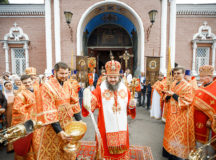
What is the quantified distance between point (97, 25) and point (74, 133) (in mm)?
12170

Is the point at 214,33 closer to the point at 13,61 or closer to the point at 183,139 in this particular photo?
the point at 183,139

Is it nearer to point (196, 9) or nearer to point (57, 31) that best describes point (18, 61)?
point (57, 31)

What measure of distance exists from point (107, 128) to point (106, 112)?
0.29 meters

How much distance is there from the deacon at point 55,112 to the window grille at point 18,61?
1061 cm

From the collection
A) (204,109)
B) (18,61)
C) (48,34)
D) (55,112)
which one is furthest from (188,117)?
(18,61)

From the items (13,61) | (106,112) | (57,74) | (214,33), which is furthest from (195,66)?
(13,61)

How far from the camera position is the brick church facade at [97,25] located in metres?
8.66

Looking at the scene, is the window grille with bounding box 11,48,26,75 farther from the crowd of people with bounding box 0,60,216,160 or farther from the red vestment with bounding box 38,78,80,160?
the red vestment with bounding box 38,78,80,160

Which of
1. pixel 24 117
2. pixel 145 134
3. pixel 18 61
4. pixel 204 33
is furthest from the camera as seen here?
pixel 18 61

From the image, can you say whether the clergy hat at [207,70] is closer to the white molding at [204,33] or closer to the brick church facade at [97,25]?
the brick church facade at [97,25]

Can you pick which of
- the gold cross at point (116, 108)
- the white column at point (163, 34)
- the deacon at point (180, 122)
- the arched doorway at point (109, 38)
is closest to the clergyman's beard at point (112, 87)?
the gold cross at point (116, 108)

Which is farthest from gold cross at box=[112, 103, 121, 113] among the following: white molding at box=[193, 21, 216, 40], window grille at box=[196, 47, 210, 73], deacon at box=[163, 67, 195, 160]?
window grille at box=[196, 47, 210, 73]

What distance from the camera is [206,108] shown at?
6.95 ft

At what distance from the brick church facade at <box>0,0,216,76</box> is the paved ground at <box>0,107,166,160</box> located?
4.49 m
